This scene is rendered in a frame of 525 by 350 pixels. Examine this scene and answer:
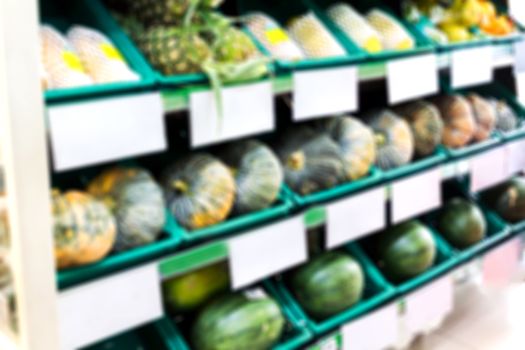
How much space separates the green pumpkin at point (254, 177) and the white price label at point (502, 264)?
1383 millimetres

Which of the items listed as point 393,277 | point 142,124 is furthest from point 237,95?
point 393,277

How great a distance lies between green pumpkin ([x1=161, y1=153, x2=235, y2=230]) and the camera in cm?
157

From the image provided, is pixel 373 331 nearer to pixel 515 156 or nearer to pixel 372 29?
pixel 372 29

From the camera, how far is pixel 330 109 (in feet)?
5.97

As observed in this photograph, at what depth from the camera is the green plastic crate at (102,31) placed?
1.24 meters

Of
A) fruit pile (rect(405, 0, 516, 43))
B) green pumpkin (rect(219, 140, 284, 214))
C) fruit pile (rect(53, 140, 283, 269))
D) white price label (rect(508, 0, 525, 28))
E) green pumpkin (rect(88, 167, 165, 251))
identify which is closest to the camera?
fruit pile (rect(53, 140, 283, 269))

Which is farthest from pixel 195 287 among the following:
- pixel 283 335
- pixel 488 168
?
pixel 488 168

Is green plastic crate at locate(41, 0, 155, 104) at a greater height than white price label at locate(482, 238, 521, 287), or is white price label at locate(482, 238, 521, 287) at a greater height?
green plastic crate at locate(41, 0, 155, 104)

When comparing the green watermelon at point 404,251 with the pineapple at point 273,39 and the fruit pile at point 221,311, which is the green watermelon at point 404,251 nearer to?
the fruit pile at point 221,311

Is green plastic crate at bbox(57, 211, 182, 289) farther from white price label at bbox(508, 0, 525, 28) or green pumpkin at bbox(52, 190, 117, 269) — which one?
white price label at bbox(508, 0, 525, 28)

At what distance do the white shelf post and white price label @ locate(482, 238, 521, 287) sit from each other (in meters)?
2.15

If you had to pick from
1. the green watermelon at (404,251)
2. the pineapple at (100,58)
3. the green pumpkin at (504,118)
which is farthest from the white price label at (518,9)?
the pineapple at (100,58)

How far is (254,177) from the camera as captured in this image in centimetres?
170

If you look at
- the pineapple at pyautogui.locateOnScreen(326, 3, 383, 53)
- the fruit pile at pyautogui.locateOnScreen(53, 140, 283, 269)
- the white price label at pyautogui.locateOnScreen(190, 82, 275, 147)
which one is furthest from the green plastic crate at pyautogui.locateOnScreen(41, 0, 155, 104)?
the pineapple at pyautogui.locateOnScreen(326, 3, 383, 53)
